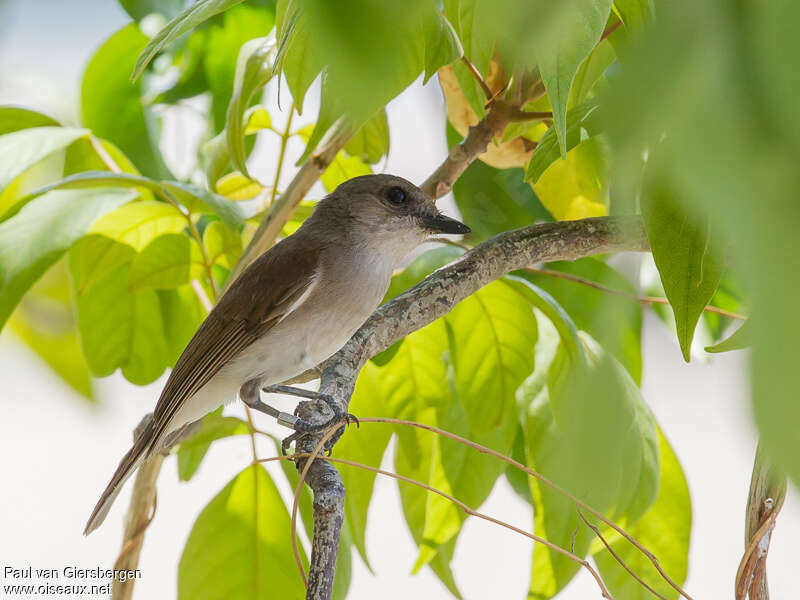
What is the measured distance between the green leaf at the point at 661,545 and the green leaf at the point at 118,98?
103cm

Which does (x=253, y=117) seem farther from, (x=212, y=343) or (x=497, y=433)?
(x=497, y=433)

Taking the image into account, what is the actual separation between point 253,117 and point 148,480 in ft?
1.70

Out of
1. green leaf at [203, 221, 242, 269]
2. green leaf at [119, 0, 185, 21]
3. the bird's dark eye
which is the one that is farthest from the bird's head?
green leaf at [119, 0, 185, 21]

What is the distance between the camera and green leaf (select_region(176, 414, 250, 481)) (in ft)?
3.64

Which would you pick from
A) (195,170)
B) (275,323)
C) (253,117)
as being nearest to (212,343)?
(275,323)

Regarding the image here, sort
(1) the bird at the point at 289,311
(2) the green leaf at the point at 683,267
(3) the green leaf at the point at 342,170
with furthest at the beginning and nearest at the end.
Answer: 1. (3) the green leaf at the point at 342,170
2. (1) the bird at the point at 289,311
3. (2) the green leaf at the point at 683,267

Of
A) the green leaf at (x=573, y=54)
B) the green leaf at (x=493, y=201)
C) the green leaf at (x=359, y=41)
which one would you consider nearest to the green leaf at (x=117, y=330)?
the green leaf at (x=493, y=201)

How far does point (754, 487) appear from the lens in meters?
0.68

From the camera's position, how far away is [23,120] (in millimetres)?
1187

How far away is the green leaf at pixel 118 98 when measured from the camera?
4.72 feet

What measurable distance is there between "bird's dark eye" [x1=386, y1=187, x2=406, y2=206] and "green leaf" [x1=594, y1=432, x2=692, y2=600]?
55cm

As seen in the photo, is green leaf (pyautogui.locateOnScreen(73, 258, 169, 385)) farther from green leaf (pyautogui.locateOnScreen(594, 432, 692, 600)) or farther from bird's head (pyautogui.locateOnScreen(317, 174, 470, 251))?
green leaf (pyautogui.locateOnScreen(594, 432, 692, 600))

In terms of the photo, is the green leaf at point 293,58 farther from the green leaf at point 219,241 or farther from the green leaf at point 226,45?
the green leaf at point 226,45

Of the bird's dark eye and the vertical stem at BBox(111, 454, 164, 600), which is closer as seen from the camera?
the vertical stem at BBox(111, 454, 164, 600)
